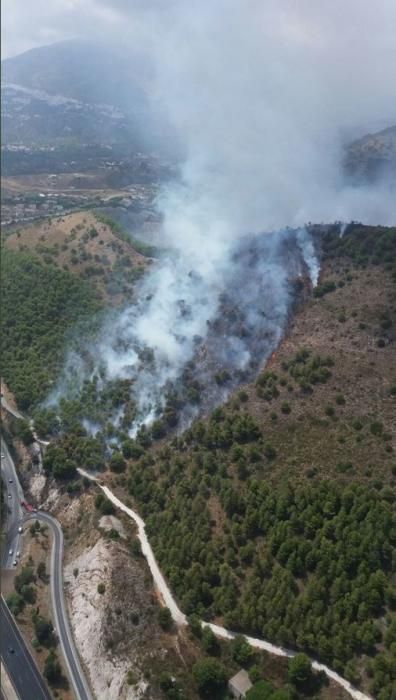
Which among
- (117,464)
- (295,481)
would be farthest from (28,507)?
(295,481)

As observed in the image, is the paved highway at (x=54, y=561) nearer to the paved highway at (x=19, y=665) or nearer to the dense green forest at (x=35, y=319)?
the paved highway at (x=19, y=665)

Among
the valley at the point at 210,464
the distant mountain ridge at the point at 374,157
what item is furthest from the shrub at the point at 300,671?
the distant mountain ridge at the point at 374,157

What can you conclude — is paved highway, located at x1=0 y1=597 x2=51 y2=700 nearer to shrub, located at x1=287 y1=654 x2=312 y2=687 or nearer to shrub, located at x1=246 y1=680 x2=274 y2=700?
shrub, located at x1=246 y1=680 x2=274 y2=700

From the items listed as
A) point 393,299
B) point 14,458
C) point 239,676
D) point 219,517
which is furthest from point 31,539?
point 393,299

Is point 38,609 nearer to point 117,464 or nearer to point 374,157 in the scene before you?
point 117,464

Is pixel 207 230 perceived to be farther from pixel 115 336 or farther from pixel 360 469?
pixel 360 469
